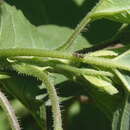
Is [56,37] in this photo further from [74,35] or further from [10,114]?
[10,114]

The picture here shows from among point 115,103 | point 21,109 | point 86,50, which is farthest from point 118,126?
point 21,109

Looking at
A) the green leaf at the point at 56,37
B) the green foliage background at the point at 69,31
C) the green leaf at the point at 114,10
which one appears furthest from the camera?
the green foliage background at the point at 69,31

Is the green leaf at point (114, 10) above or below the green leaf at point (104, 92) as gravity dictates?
above

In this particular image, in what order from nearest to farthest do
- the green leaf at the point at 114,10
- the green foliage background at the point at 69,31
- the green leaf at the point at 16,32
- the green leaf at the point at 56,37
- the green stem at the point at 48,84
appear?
1. the green stem at the point at 48,84
2. the green leaf at the point at 114,10
3. the green leaf at the point at 16,32
4. the green leaf at the point at 56,37
5. the green foliage background at the point at 69,31

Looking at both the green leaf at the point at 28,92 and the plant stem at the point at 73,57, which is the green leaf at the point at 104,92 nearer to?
the plant stem at the point at 73,57

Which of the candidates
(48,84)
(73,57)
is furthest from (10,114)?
(73,57)

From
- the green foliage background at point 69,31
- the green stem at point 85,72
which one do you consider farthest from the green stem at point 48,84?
the green foliage background at point 69,31

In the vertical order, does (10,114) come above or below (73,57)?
below

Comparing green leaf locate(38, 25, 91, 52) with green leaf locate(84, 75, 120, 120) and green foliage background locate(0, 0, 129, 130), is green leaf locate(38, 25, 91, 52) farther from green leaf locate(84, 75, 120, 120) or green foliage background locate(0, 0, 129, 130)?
green leaf locate(84, 75, 120, 120)
